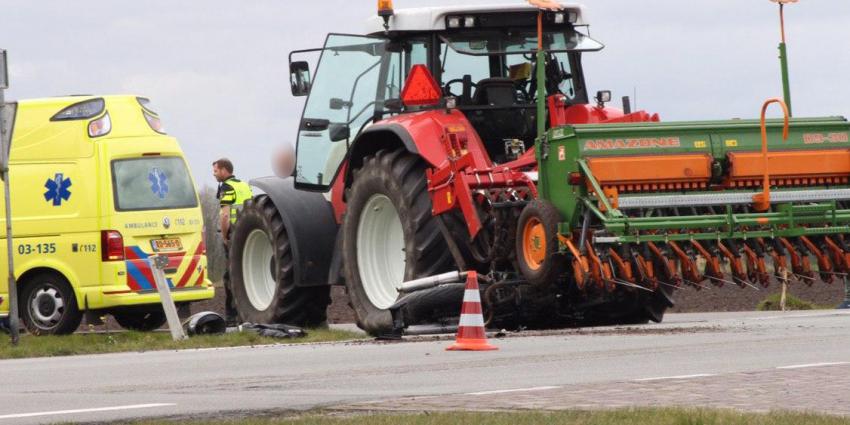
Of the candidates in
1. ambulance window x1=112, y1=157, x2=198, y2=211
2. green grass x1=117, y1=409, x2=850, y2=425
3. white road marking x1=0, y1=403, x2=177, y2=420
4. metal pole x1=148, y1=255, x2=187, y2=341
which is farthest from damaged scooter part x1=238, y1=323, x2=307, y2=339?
green grass x1=117, y1=409, x2=850, y2=425

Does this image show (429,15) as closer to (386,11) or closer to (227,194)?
(386,11)

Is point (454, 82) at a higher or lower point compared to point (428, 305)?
higher

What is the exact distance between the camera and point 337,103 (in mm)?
17281

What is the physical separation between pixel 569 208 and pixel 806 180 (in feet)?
7.17

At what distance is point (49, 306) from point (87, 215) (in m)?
1.05

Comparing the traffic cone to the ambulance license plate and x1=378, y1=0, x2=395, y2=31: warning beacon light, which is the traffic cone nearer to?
x1=378, y1=0, x2=395, y2=31: warning beacon light

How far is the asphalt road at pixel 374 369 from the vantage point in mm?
9930

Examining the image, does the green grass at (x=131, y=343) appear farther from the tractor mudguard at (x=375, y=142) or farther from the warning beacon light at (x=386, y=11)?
the warning beacon light at (x=386, y=11)

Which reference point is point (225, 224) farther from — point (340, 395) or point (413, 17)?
point (340, 395)

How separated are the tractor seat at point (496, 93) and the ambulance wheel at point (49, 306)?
6064mm

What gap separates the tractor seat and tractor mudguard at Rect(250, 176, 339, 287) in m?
2.17

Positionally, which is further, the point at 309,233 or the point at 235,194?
the point at 235,194

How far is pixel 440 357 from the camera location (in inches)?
508

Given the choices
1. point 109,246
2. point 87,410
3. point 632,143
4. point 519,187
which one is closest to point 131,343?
point 109,246
